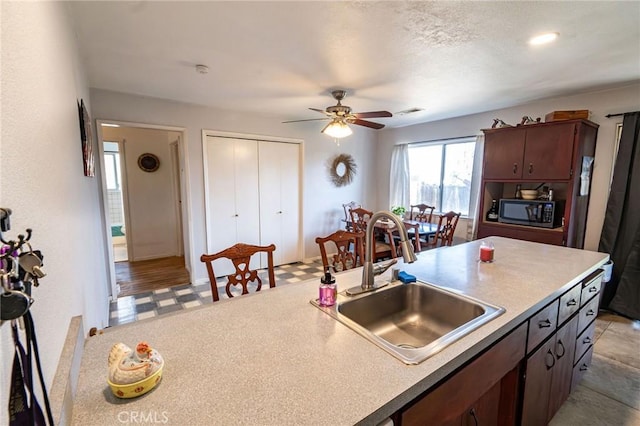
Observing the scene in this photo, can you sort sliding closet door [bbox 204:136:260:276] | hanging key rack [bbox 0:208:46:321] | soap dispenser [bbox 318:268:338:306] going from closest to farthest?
Result: hanging key rack [bbox 0:208:46:321] → soap dispenser [bbox 318:268:338:306] → sliding closet door [bbox 204:136:260:276]

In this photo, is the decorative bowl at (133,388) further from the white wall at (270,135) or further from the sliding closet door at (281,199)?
the sliding closet door at (281,199)

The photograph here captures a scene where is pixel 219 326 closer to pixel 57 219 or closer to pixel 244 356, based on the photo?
pixel 244 356

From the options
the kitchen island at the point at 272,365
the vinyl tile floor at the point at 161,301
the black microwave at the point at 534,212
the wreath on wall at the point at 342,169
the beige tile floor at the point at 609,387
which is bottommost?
the beige tile floor at the point at 609,387

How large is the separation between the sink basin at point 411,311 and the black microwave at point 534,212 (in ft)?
8.19

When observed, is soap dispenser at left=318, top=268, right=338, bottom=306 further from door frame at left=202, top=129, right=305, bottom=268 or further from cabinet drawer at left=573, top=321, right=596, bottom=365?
door frame at left=202, top=129, right=305, bottom=268

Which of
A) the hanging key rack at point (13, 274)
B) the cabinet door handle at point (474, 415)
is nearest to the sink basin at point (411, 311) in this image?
→ the cabinet door handle at point (474, 415)

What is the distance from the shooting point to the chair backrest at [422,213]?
4.54 meters

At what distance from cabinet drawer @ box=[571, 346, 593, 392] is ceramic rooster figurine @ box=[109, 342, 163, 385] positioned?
7.84 feet

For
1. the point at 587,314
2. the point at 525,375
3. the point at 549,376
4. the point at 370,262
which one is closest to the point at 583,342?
the point at 587,314

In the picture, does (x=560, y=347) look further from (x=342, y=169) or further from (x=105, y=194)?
(x=105, y=194)

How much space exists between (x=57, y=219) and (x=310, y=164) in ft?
12.6

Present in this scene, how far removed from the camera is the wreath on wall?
193 inches

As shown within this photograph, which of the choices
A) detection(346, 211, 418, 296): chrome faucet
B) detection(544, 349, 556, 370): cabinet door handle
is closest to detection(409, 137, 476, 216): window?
detection(544, 349, 556, 370): cabinet door handle

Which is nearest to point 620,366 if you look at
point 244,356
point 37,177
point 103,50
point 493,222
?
point 493,222
